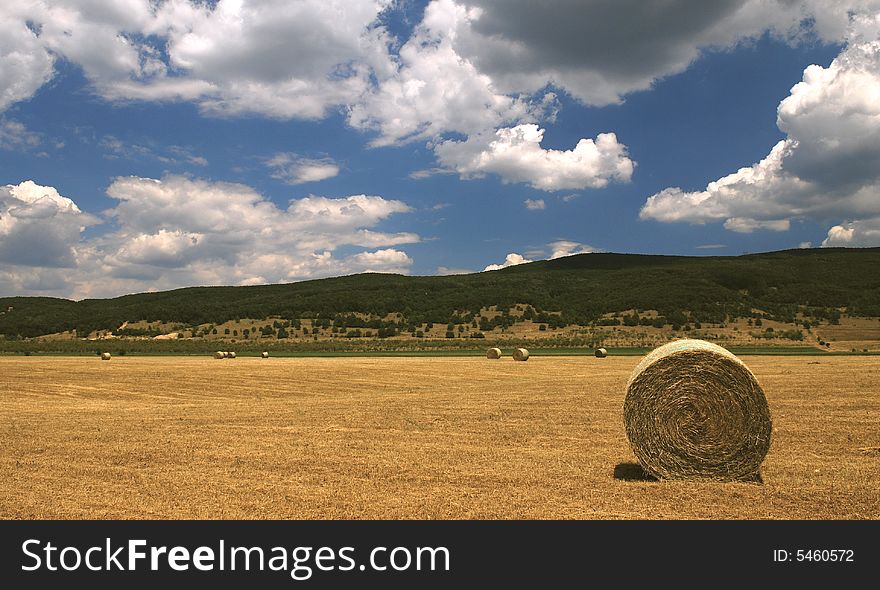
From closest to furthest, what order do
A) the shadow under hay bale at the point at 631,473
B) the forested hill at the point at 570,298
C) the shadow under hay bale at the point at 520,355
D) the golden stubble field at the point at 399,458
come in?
the golden stubble field at the point at 399,458 < the shadow under hay bale at the point at 631,473 < the shadow under hay bale at the point at 520,355 < the forested hill at the point at 570,298

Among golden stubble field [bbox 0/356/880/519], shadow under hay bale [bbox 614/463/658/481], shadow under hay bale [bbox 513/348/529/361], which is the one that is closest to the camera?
golden stubble field [bbox 0/356/880/519]

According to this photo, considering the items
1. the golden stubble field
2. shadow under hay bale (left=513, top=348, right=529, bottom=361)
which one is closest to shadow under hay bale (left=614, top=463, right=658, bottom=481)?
the golden stubble field

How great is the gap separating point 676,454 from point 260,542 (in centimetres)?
679

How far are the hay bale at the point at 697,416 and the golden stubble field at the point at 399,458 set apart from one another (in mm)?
461

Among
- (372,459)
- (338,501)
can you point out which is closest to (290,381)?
(372,459)

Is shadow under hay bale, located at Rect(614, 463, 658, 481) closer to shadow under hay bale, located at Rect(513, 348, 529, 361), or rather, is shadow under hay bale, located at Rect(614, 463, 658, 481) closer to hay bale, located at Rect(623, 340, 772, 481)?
hay bale, located at Rect(623, 340, 772, 481)

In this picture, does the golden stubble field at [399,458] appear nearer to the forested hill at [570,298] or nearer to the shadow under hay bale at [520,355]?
the shadow under hay bale at [520,355]

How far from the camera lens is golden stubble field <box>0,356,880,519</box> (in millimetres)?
9109

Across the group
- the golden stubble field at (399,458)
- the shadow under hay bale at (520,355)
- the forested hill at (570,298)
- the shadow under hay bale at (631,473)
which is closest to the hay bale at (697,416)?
the shadow under hay bale at (631,473)

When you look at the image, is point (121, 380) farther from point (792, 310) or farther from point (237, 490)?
point (792, 310)

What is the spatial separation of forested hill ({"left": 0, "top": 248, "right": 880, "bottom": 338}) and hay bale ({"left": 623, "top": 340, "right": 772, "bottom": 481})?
80822 mm

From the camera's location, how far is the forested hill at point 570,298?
9938 cm

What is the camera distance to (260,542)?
7.47 metres

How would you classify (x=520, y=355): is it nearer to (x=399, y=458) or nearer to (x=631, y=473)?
(x=399, y=458)
